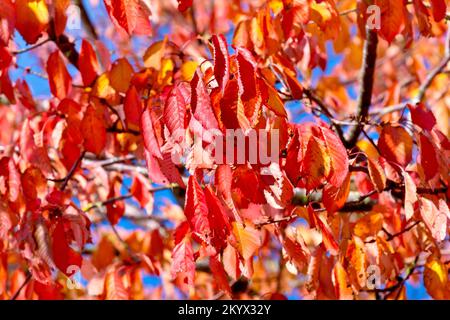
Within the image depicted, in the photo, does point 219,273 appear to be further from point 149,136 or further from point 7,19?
point 7,19

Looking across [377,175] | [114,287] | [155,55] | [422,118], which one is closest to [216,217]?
[377,175]

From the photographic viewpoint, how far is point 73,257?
73.7 inches

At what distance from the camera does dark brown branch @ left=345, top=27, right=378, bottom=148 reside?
2338 mm

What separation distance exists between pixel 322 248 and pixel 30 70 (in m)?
1.37

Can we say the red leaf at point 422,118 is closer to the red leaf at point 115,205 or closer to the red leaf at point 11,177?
the red leaf at point 11,177

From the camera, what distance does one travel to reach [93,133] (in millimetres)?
2168

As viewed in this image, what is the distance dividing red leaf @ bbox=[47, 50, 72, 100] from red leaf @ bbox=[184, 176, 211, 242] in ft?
3.19

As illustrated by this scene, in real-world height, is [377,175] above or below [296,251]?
above

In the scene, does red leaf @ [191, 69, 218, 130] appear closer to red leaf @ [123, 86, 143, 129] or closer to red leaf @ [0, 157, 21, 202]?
red leaf @ [123, 86, 143, 129]

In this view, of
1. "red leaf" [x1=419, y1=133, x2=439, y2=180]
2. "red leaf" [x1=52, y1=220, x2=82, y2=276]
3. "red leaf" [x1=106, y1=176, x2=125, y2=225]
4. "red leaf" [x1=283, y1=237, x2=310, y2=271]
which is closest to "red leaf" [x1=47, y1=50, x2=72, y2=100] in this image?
"red leaf" [x1=52, y1=220, x2=82, y2=276]

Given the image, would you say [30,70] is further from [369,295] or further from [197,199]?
[369,295]

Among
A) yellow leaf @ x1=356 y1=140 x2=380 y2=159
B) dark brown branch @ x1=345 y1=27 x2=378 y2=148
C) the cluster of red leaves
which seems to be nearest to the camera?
the cluster of red leaves

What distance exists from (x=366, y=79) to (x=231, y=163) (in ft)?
3.91

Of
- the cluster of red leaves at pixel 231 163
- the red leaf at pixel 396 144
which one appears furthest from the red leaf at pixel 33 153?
the red leaf at pixel 396 144
